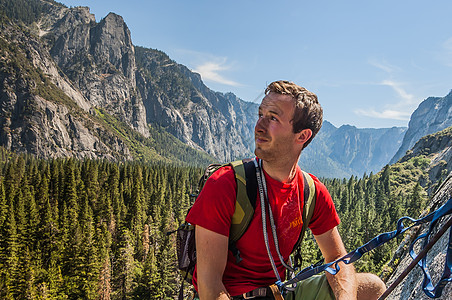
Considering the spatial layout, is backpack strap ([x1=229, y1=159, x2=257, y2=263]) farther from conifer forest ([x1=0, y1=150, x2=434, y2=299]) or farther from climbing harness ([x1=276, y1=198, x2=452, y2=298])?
conifer forest ([x1=0, y1=150, x2=434, y2=299])

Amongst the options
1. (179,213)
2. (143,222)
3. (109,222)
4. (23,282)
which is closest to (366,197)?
(179,213)

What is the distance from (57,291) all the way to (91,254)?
5.94m

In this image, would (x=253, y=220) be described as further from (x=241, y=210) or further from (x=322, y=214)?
(x=322, y=214)

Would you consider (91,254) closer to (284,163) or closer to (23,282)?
(23,282)

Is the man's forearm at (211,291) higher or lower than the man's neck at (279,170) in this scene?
lower

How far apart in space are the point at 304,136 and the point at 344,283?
6.40 feet

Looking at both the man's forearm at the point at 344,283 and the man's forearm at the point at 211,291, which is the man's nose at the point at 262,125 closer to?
the man's forearm at the point at 211,291

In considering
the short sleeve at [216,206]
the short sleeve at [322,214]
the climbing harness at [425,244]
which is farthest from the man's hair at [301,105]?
the climbing harness at [425,244]

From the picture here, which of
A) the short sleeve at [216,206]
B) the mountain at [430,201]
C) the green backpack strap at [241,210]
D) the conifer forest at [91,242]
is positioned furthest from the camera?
the conifer forest at [91,242]

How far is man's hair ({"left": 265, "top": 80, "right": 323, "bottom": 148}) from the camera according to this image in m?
3.42

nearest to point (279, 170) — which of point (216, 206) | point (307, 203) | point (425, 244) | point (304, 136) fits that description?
point (304, 136)

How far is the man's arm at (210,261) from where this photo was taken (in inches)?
120

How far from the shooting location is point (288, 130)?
3.41 m

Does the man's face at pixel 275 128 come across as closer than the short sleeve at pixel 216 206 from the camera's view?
No
